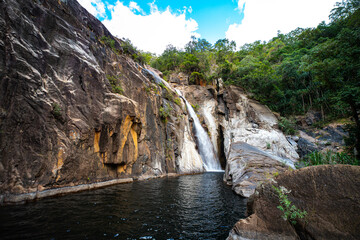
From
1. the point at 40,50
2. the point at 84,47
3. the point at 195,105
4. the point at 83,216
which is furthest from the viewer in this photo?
the point at 195,105

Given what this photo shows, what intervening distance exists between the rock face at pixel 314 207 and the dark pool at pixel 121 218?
139cm

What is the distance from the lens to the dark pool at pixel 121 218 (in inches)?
167

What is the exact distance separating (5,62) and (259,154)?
15225mm

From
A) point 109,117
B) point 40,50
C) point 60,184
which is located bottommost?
point 60,184

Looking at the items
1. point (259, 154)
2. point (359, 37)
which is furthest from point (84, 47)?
point (359, 37)

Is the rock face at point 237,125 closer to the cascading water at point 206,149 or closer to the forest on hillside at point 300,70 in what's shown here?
the cascading water at point 206,149

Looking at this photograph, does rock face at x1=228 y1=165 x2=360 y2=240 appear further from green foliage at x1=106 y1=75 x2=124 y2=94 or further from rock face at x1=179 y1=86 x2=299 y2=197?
green foliage at x1=106 y1=75 x2=124 y2=94

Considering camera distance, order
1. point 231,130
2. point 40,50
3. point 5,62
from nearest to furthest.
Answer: point 5,62
point 40,50
point 231,130

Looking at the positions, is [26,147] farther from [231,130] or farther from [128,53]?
[231,130]

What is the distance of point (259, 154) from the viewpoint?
1165 cm

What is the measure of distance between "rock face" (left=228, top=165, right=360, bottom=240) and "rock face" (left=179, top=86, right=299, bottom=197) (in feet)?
25.9

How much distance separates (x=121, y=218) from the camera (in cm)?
527

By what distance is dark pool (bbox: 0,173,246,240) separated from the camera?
4.25 m

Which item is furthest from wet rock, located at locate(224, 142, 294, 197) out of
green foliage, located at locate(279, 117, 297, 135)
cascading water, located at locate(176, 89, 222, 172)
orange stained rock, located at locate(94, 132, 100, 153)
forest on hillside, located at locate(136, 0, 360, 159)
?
green foliage, located at locate(279, 117, 297, 135)
